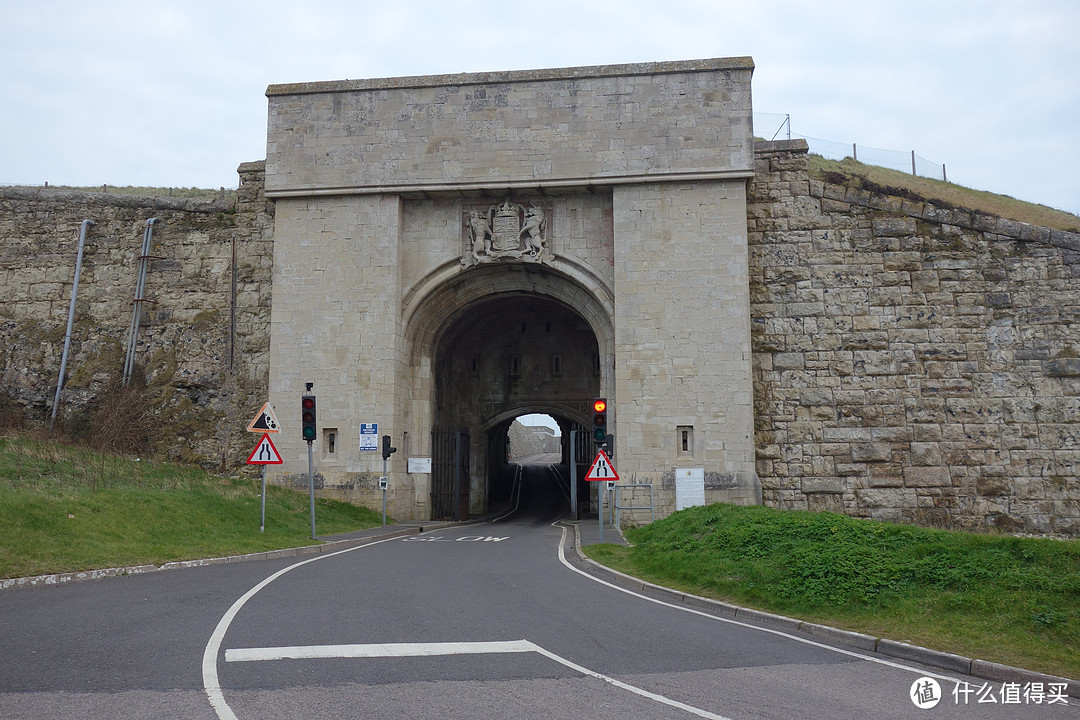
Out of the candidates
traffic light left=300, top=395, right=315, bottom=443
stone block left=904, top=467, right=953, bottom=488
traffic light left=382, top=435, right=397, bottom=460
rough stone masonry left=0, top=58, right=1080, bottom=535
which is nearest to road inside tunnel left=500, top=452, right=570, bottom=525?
traffic light left=382, top=435, right=397, bottom=460

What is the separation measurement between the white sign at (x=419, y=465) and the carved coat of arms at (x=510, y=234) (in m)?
5.39

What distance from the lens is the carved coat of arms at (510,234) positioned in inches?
849

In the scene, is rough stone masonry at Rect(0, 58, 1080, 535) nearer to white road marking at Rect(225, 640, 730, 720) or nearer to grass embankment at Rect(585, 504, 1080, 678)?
grass embankment at Rect(585, 504, 1080, 678)

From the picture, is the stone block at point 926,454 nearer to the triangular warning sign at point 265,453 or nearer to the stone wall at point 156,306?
the triangular warning sign at point 265,453

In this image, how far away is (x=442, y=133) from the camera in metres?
21.5

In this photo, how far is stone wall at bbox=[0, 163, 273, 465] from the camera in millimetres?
22469

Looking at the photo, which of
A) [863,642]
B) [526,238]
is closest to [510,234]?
[526,238]

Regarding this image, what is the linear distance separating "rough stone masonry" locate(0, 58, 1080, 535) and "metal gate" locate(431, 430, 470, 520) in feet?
4.00

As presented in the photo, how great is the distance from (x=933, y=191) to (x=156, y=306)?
22.4 metres

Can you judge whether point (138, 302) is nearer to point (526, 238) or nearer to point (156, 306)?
point (156, 306)

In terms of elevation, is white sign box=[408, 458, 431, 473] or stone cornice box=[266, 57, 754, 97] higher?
stone cornice box=[266, 57, 754, 97]

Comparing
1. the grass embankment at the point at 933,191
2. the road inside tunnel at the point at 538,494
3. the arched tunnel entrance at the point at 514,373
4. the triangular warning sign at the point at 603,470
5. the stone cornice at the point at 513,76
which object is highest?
the stone cornice at the point at 513,76

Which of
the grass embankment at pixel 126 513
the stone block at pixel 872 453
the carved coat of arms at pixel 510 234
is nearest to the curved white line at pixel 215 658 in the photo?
the grass embankment at pixel 126 513

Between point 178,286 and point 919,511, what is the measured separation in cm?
2022
